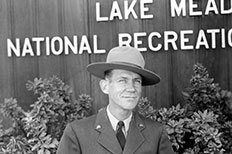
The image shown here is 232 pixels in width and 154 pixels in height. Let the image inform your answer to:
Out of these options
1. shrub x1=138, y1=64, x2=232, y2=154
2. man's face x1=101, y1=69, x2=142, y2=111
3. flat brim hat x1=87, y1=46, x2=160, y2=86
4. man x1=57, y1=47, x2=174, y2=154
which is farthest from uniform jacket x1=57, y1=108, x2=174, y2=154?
shrub x1=138, y1=64, x2=232, y2=154

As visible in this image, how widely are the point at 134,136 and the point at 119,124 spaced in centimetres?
10

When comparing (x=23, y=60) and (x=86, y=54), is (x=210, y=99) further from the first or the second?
(x=23, y=60)

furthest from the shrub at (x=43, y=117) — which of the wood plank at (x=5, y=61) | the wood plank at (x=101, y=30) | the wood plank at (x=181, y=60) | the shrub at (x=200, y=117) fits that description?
the wood plank at (x=181, y=60)

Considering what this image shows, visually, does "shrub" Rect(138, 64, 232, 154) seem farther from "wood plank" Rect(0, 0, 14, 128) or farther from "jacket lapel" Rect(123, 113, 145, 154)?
"wood plank" Rect(0, 0, 14, 128)

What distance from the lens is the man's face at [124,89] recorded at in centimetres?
233

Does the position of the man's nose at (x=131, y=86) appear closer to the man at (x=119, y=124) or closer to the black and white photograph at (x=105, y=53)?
the man at (x=119, y=124)

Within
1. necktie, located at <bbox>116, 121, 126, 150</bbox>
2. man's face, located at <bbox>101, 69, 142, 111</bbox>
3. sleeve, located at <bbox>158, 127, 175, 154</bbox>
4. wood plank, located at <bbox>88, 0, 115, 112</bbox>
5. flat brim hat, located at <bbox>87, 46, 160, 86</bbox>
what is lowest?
sleeve, located at <bbox>158, 127, 175, 154</bbox>

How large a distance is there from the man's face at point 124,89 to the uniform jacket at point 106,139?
0.14 m

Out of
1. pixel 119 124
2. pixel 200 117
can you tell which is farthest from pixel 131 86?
pixel 200 117

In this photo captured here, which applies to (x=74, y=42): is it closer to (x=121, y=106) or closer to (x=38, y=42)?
(x=38, y=42)

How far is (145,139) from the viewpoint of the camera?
7.91ft

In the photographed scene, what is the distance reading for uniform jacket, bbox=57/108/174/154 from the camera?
2.35 m

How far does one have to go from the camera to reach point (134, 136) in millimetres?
2393

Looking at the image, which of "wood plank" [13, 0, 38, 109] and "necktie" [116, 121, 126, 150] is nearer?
"necktie" [116, 121, 126, 150]
